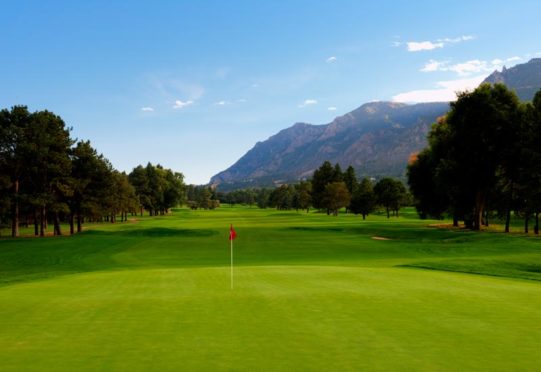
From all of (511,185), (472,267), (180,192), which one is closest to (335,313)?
(472,267)

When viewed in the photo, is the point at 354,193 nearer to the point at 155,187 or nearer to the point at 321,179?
the point at 321,179

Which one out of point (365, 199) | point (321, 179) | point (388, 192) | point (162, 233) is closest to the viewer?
point (162, 233)

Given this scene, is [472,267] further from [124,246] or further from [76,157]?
[76,157]

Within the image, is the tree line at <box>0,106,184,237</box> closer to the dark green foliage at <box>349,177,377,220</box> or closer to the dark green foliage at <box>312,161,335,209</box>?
the dark green foliage at <box>349,177,377,220</box>

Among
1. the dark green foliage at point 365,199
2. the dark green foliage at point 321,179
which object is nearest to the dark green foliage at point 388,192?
the dark green foliage at point 365,199

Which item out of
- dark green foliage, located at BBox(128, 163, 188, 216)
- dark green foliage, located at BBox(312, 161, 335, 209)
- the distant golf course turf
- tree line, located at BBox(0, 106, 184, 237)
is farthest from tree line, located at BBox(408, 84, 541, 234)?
dark green foliage, located at BBox(128, 163, 188, 216)

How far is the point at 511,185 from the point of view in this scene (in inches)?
1991

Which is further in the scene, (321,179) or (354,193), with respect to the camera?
(321,179)

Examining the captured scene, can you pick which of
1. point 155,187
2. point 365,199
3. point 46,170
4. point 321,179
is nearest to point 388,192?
point 365,199

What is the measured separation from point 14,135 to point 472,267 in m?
51.8

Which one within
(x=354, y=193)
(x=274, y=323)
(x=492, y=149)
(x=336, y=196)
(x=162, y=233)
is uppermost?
(x=492, y=149)

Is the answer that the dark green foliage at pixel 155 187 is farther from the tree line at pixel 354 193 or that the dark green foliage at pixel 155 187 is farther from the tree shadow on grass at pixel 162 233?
the tree shadow on grass at pixel 162 233

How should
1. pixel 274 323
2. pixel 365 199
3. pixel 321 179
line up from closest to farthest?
pixel 274 323 → pixel 365 199 → pixel 321 179

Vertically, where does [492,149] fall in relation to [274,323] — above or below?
above
